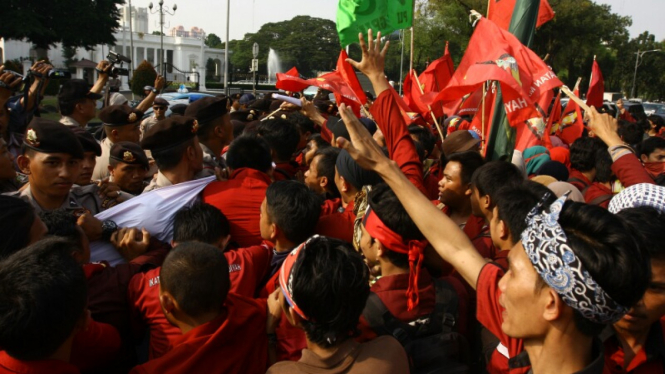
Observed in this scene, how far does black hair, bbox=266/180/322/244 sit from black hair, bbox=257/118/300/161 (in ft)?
5.36

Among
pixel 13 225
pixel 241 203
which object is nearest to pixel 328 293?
pixel 13 225

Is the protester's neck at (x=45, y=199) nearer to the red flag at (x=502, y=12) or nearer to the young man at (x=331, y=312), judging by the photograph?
the young man at (x=331, y=312)

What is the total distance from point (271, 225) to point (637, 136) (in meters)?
7.37

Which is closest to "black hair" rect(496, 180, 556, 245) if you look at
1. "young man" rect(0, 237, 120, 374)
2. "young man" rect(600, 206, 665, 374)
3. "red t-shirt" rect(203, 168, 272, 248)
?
"young man" rect(600, 206, 665, 374)

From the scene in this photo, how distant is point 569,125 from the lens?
9.34 metres

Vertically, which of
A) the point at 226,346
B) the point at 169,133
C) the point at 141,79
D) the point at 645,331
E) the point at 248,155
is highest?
the point at 169,133

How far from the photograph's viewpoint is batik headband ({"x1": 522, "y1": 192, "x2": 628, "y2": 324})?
1531 mm

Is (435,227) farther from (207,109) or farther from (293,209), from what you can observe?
(207,109)

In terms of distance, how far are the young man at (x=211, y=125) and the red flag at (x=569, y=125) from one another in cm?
622

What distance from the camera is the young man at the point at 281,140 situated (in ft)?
14.8

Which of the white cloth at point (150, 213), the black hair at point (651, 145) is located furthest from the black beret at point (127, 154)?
the black hair at point (651, 145)

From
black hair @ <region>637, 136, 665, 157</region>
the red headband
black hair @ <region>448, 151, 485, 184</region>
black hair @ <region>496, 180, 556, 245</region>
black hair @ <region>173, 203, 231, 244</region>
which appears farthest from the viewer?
black hair @ <region>637, 136, 665, 157</region>

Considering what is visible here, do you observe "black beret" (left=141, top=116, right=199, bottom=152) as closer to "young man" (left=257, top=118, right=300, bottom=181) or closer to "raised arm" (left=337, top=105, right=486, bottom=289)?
"young man" (left=257, top=118, right=300, bottom=181)

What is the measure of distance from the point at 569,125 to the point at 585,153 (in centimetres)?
436
